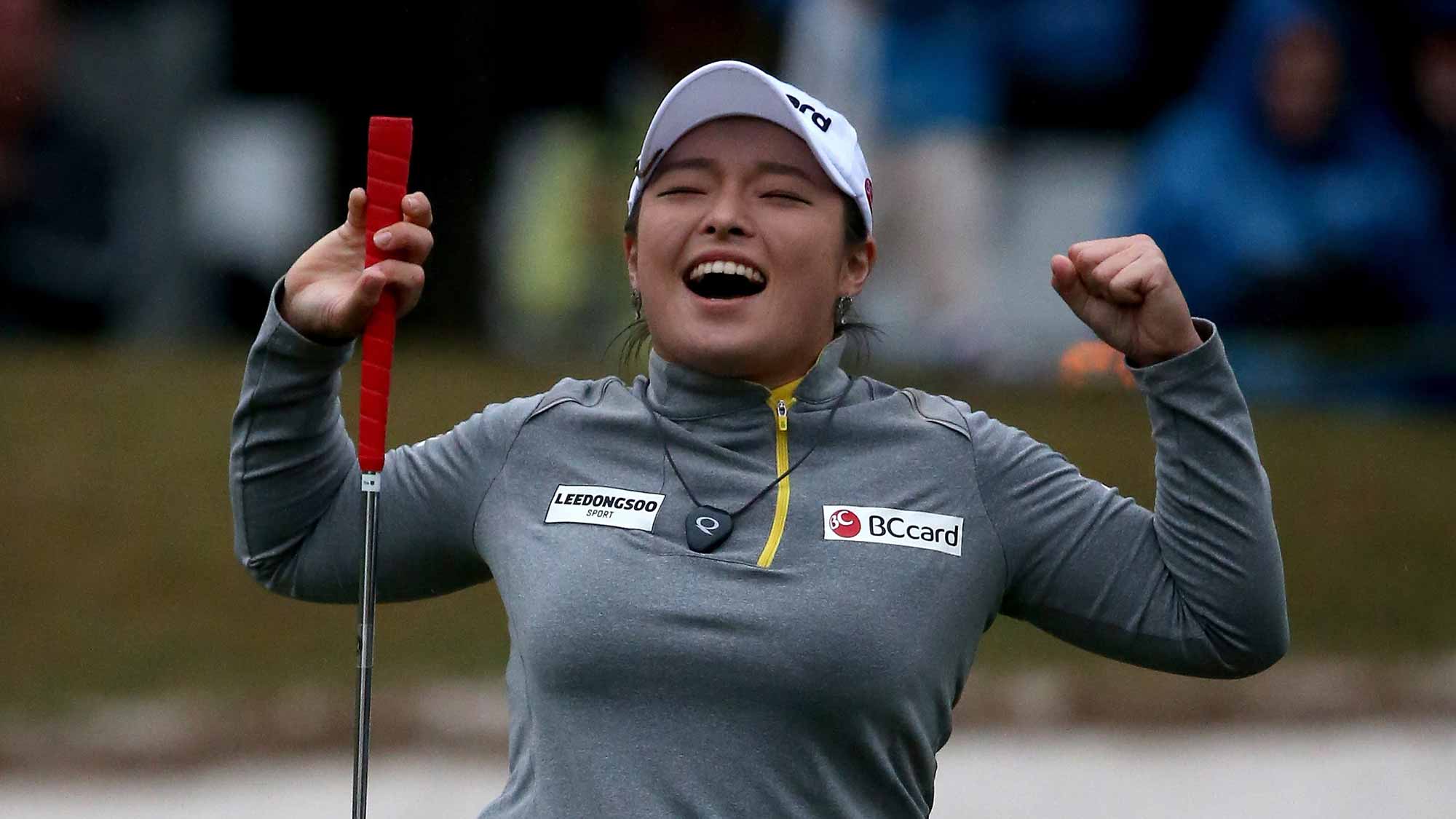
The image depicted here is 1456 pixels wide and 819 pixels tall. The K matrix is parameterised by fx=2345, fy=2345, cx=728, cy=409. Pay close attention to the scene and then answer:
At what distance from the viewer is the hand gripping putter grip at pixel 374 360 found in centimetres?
323

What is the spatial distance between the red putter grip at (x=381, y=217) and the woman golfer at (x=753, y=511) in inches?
1.2

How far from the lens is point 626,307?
36.0ft

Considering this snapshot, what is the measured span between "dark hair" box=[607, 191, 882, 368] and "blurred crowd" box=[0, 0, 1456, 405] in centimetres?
368

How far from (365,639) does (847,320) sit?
85cm

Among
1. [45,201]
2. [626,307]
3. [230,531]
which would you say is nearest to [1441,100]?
[626,307]

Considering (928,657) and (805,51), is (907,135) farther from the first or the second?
(928,657)

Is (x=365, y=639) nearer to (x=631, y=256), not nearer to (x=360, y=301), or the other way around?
(x=360, y=301)

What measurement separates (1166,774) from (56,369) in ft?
17.0

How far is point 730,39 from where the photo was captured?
33.8ft

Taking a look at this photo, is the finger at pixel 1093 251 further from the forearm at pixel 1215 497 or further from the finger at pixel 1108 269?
the forearm at pixel 1215 497

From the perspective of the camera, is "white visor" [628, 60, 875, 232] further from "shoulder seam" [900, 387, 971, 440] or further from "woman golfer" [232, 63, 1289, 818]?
"shoulder seam" [900, 387, 971, 440]

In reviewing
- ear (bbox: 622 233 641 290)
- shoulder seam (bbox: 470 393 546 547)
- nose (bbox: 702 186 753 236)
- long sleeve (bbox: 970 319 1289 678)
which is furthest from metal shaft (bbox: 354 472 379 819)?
long sleeve (bbox: 970 319 1289 678)

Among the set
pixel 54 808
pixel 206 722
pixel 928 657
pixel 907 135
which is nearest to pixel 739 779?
pixel 928 657

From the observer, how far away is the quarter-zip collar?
3.22 m
